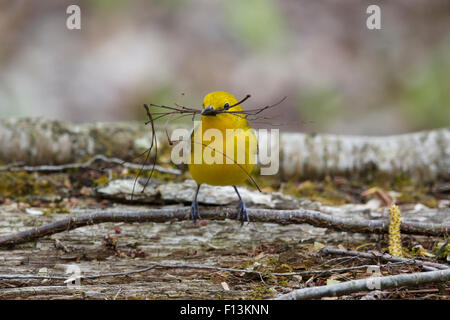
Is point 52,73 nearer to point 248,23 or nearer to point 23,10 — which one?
point 23,10

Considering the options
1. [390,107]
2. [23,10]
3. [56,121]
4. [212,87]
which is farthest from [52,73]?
[390,107]

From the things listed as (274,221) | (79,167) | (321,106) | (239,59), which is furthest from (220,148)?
(239,59)

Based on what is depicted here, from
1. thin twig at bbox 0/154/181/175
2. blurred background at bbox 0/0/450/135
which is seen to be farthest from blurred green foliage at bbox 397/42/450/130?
thin twig at bbox 0/154/181/175

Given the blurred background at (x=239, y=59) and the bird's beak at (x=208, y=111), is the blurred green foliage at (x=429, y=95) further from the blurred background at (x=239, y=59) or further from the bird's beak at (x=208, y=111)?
the bird's beak at (x=208, y=111)

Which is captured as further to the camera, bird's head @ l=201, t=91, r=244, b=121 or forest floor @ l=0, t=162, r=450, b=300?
bird's head @ l=201, t=91, r=244, b=121

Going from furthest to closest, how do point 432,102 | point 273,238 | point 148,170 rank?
point 432,102
point 148,170
point 273,238

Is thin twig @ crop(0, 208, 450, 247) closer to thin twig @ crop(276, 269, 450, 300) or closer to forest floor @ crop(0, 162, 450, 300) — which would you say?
forest floor @ crop(0, 162, 450, 300)
